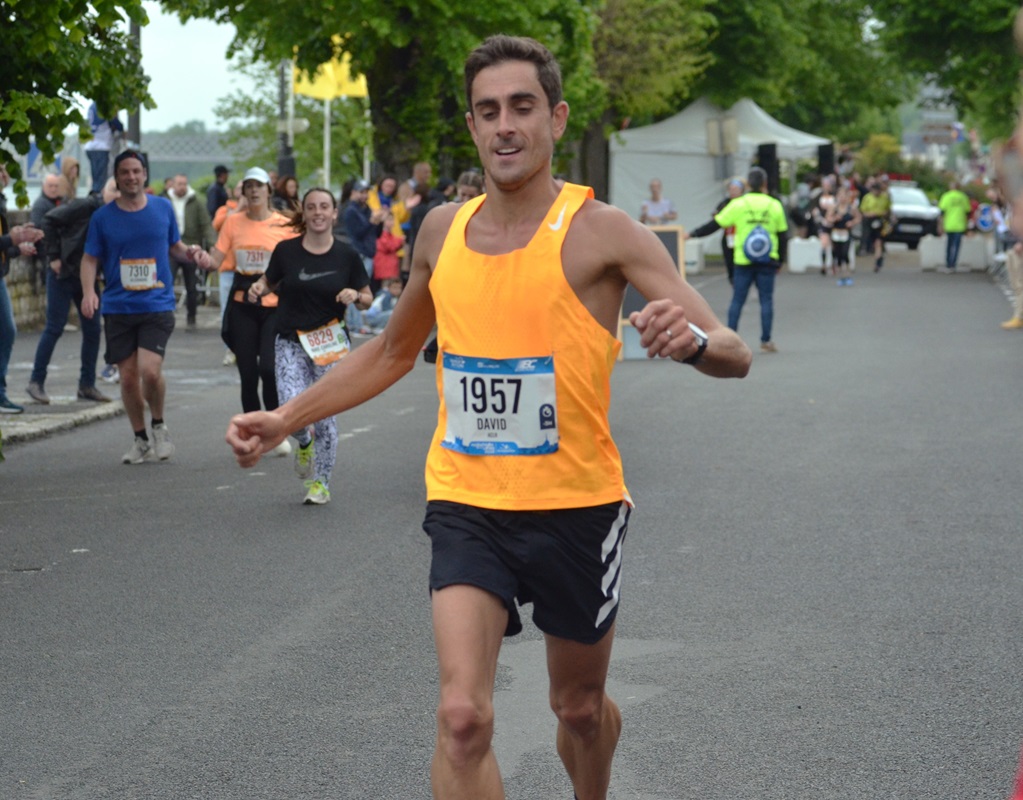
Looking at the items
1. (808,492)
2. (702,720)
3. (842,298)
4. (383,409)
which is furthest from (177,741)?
(842,298)

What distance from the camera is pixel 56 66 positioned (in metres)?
11.1

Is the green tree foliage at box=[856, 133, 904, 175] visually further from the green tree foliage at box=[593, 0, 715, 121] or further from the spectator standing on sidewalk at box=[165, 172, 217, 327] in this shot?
the spectator standing on sidewalk at box=[165, 172, 217, 327]

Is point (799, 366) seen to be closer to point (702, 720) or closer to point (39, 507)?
point (39, 507)

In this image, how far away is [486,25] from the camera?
1126 inches

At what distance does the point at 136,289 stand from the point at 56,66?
1.51 meters

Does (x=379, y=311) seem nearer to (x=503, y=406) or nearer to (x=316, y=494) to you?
(x=316, y=494)

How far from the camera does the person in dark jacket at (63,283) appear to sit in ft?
50.5

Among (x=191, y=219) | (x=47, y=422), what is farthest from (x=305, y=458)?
(x=191, y=219)

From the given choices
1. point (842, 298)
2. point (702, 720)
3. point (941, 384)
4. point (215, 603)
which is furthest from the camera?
point (842, 298)

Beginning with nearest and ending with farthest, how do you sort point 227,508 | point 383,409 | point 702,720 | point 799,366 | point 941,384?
point 702,720, point 227,508, point 383,409, point 941,384, point 799,366

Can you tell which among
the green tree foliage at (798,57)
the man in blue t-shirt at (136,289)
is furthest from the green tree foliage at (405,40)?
the man in blue t-shirt at (136,289)

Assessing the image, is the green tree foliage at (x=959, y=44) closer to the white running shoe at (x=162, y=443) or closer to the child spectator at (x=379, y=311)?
the child spectator at (x=379, y=311)

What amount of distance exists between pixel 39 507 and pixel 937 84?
35475mm

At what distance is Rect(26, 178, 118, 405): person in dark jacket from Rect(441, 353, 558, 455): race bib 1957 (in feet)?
37.9
